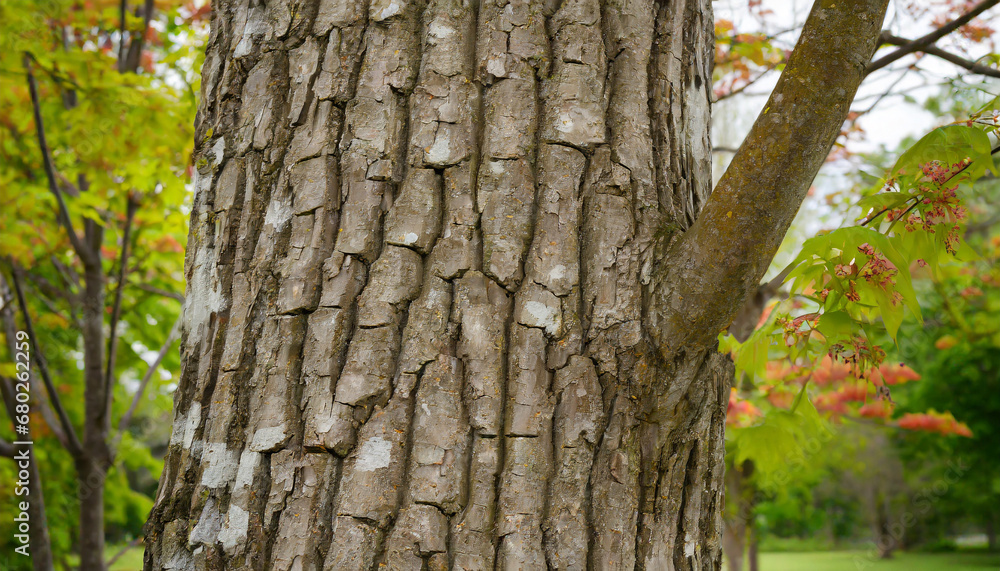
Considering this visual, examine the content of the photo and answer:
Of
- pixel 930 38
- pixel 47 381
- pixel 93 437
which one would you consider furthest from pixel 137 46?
pixel 930 38

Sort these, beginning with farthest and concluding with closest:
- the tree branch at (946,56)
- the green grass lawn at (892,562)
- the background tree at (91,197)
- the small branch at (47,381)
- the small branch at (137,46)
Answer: the green grass lawn at (892,562) < the small branch at (137,46) < the small branch at (47,381) < the background tree at (91,197) < the tree branch at (946,56)

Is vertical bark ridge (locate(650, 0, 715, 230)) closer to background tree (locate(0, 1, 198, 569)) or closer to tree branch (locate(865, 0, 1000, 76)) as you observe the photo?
tree branch (locate(865, 0, 1000, 76))

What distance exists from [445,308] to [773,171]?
0.60 meters

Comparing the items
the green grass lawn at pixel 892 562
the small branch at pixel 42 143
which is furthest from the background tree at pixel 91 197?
the green grass lawn at pixel 892 562

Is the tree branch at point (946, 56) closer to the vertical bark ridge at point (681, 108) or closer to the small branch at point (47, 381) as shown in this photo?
the vertical bark ridge at point (681, 108)

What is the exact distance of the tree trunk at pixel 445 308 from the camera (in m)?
1.01

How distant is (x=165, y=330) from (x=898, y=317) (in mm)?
6243

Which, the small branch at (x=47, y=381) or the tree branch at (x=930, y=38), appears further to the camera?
the small branch at (x=47, y=381)

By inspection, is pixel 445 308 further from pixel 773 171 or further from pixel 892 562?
pixel 892 562

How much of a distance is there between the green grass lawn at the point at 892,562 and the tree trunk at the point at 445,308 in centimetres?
1400

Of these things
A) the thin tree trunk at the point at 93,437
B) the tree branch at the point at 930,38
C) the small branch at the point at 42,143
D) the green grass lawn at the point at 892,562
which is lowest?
the green grass lawn at the point at 892,562

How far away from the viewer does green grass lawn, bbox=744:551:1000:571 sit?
1331 centimetres

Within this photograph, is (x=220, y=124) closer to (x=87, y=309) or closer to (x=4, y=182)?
(x=87, y=309)

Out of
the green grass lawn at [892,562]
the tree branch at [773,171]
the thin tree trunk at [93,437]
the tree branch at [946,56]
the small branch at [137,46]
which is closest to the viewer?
the tree branch at [773,171]
